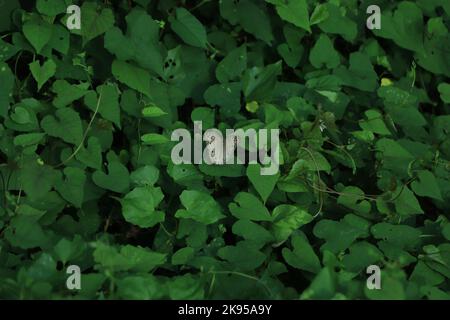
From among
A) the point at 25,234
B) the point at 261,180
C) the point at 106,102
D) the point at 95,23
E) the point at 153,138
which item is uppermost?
the point at 95,23

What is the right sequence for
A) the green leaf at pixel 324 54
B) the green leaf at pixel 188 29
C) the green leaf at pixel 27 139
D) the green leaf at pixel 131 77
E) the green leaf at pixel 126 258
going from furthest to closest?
the green leaf at pixel 324 54, the green leaf at pixel 188 29, the green leaf at pixel 131 77, the green leaf at pixel 27 139, the green leaf at pixel 126 258

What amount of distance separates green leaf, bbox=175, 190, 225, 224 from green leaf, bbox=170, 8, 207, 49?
479 millimetres

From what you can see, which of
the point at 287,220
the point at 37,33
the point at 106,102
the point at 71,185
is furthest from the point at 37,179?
the point at 287,220

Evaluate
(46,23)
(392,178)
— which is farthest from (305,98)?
(46,23)

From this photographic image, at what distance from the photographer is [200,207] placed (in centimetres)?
195

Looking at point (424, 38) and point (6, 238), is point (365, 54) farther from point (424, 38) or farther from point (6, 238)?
point (6, 238)

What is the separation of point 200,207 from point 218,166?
143 millimetres

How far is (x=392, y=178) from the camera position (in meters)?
2.08

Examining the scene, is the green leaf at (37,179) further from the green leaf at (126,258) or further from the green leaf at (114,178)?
the green leaf at (126,258)

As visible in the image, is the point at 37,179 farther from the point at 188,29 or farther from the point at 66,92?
the point at 188,29

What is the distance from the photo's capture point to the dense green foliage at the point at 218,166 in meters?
1.88

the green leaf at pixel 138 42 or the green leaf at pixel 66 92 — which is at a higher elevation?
the green leaf at pixel 138 42

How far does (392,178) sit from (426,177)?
10 cm

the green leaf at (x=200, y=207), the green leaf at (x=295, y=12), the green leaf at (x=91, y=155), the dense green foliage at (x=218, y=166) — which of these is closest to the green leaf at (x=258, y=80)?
the dense green foliage at (x=218, y=166)
